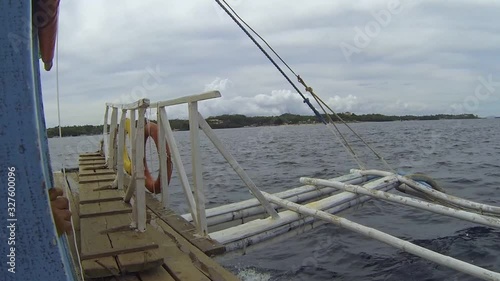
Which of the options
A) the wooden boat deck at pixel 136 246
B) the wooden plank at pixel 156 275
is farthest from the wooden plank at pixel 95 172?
the wooden plank at pixel 156 275

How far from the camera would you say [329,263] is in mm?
6676

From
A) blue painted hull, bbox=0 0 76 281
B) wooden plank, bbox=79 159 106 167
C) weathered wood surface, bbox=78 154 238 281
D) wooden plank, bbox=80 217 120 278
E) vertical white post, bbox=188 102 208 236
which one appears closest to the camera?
blue painted hull, bbox=0 0 76 281

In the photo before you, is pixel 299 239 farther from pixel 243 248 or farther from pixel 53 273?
pixel 53 273

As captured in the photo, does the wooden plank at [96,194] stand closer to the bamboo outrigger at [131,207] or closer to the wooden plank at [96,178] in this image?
the bamboo outrigger at [131,207]

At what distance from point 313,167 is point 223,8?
547 inches

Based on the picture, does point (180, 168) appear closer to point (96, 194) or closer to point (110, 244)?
point (110, 244)

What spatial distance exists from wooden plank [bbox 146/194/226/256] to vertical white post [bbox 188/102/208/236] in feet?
0.51

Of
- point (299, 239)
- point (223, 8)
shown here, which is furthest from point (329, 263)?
point (223, 8)

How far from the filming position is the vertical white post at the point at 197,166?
4.21m

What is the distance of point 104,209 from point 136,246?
4.90 ft

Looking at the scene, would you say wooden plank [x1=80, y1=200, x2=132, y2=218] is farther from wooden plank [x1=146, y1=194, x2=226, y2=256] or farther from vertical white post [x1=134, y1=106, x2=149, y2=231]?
vertical white post [x1=134, y1=106, x2=149, y2=231]

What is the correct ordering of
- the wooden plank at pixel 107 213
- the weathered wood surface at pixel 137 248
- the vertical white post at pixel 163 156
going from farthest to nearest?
the vertical white post at pixel 163 156 → the wooden plank at pixel 107 213 → the weathered wood surface at pixel 137 248

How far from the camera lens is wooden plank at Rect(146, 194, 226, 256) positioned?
13.4ft

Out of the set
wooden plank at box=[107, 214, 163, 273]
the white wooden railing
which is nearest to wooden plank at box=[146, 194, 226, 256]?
the white wooden railing
